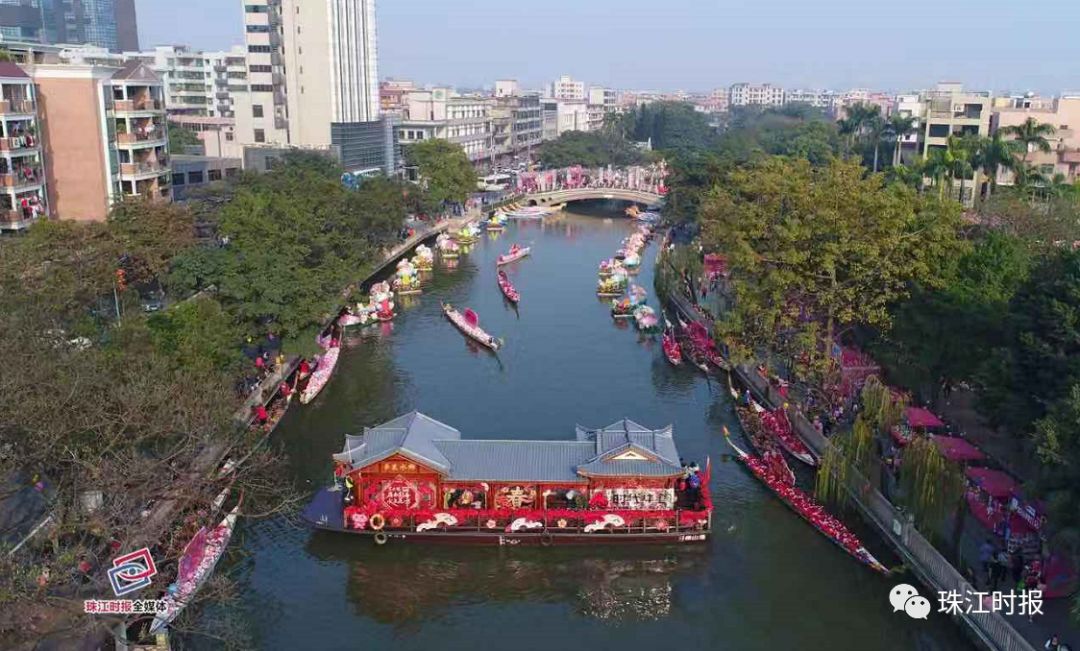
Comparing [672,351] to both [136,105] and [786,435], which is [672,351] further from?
[136,105]

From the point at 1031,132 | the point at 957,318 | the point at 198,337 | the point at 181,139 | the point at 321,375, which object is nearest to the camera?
the point at 957,318

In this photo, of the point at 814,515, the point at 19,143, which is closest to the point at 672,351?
the point at 814,515

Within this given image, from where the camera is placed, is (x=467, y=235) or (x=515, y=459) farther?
(x=467, y=235)

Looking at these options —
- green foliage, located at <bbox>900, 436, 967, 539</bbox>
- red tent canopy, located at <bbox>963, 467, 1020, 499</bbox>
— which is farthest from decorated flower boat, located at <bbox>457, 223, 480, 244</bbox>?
green foliage, located at <bbox>900, 436, 967, 539</bbox>

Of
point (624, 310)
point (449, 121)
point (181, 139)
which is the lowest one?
point (624, 310)

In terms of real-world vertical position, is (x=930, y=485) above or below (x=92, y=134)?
below

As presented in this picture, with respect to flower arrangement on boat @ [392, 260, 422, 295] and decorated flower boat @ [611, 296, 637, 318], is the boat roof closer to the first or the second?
decorated flower boat @ [611, 296, 637, 318]

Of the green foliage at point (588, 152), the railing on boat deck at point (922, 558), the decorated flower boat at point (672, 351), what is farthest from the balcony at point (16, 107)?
the green foliage at point (588, 152)

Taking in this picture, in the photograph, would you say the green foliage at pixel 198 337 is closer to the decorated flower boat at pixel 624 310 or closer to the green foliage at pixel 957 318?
the green foliage at pixel 957 318
